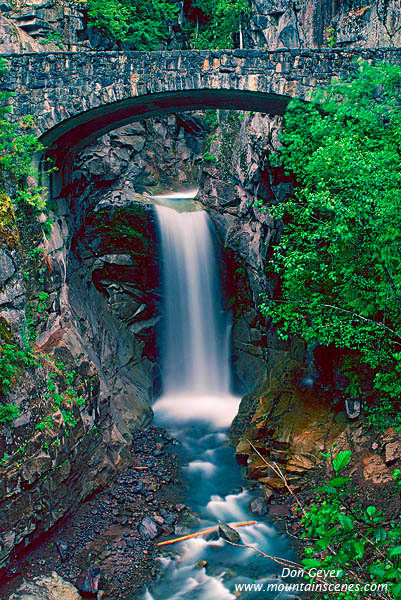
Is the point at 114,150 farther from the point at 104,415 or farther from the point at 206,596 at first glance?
the point at 206,596

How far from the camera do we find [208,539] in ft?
31.1

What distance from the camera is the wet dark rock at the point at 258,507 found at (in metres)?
10.1

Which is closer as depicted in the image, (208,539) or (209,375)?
(208,539)

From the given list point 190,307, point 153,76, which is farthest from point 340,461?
point 190,307

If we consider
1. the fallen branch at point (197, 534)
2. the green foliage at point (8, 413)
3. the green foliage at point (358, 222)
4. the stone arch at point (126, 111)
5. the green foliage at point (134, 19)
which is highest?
the green foliage at point (134, 19)

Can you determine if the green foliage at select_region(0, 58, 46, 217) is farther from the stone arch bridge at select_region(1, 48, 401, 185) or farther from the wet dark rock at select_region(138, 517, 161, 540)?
the wet dark rock at select_region(138, 517, 161, 540)

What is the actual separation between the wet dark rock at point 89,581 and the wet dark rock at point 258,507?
136 inches

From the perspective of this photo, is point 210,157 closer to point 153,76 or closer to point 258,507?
point 153,76

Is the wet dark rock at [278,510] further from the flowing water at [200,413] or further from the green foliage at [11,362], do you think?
the green foliage at [11,362]

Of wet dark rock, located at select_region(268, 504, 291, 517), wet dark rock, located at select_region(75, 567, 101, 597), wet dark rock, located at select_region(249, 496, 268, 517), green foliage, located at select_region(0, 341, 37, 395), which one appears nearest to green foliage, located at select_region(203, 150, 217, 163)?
green foliage, located at select_region(0, 341, 37, 395)

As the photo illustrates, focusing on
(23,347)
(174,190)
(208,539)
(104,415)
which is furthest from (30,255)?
(174,190)

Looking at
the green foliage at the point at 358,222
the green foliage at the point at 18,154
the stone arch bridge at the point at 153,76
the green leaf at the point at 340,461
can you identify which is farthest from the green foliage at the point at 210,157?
the green leaf at the point at 340,461

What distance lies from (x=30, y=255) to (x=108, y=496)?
555 centimetres

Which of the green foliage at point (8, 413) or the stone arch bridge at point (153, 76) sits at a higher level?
the stone arch bridge at point (153, 76)
